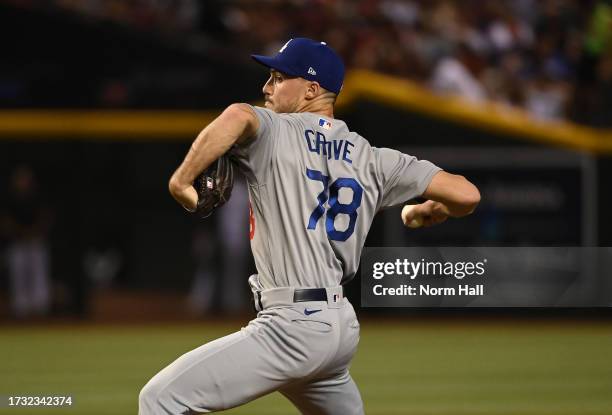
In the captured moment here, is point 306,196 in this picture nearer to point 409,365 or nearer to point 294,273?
point 294,273

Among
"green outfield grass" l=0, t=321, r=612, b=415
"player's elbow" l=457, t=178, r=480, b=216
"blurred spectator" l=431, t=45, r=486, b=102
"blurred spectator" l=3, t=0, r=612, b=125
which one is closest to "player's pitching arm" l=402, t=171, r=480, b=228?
"player's elbow" l=457, t=178, r=480, b=216

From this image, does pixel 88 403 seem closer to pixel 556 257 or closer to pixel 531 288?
pixel 531 288

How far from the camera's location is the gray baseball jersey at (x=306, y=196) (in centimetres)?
378

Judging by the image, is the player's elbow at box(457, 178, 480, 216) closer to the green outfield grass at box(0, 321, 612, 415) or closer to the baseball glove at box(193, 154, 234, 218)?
the baseball glove at box(193, 154, 234, 218)

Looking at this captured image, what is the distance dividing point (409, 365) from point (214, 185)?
596 centimetres

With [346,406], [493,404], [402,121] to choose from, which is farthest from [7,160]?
[346,406]

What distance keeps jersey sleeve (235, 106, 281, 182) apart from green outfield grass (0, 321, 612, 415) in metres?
3.53

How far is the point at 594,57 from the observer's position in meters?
14.2

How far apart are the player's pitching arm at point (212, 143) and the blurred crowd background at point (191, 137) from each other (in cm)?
862

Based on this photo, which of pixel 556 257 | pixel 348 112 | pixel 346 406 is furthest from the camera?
pixel 348 112

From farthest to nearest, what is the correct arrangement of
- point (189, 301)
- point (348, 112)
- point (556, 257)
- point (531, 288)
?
point (189, 301), point (348, 112), point (556, 257), point (531, 288)

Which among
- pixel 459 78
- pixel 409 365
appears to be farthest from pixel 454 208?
pixel 459 78

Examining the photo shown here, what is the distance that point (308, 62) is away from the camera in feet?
13.0

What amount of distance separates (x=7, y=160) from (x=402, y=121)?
15.8 feet
